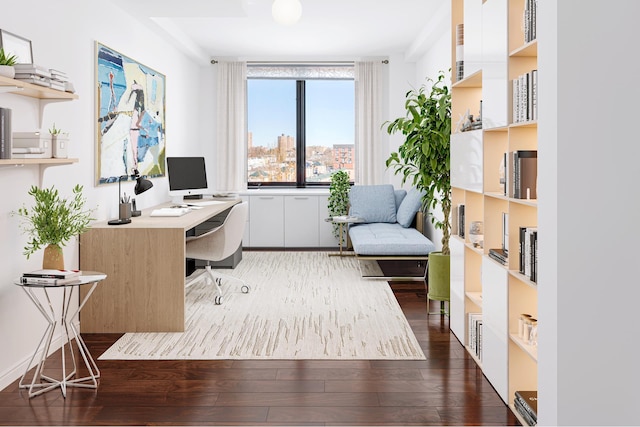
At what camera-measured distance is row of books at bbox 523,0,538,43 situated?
8.99 feet

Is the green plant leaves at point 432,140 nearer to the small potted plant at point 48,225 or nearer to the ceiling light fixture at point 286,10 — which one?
the ceiling light fixture at point 286,10

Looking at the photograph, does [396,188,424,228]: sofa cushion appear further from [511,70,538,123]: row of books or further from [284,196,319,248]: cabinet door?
[511,70,538,123]: row of books

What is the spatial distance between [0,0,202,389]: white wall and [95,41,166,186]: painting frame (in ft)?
0.31

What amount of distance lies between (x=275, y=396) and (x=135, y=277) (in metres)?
1.64

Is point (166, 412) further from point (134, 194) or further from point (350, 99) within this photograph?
point (350, 99)

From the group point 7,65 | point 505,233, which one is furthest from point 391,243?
point 7,65

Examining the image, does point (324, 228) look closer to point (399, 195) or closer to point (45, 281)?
point (399, 195)

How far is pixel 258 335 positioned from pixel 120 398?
4.27ft

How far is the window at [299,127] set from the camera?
29.0ft

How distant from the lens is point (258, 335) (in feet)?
14.1

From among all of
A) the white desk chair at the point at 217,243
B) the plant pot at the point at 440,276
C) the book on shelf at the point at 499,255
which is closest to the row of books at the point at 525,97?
the book on shelf at the point at 499,255

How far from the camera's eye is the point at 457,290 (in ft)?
13.9

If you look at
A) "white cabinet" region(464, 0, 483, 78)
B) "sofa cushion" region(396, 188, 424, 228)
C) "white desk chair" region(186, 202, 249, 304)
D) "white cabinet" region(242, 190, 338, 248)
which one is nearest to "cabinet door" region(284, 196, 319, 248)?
"white cabinet" region(242, 190, 338, 248)

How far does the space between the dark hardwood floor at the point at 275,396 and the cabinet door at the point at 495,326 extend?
0.31 feet
